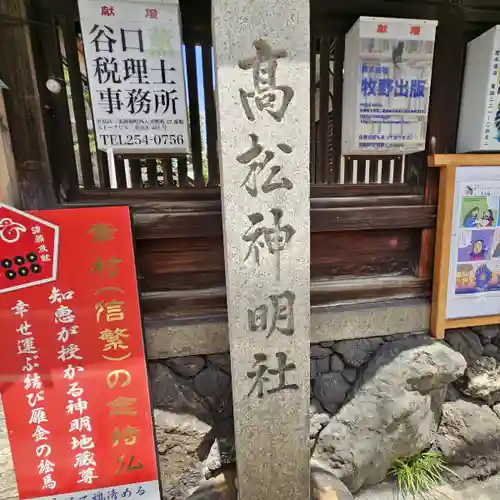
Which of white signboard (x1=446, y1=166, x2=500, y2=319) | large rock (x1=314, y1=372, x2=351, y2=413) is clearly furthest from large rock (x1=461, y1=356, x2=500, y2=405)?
large rock (x1=314, y1=372, x2=351, y2=413)

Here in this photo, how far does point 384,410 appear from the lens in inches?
111

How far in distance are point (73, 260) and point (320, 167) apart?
1.87 metres

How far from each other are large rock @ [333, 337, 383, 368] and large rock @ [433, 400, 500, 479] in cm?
97

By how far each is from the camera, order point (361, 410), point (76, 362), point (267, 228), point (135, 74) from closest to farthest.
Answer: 1. point (267, 228)
2. point (135, 74)
3. point (76, 362)
4. point (361, 410)

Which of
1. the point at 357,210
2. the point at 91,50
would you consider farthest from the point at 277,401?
the point at 91,50

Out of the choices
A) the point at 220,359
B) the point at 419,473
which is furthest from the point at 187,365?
the point at 419,473

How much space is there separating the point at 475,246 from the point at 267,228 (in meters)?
1.89

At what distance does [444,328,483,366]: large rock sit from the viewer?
3053 millimetres

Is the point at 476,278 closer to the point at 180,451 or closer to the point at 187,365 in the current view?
the point at 187,365

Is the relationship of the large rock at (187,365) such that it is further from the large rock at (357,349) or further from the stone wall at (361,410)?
the large rock at (357,349)

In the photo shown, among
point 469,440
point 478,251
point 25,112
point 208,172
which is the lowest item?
point 469,440

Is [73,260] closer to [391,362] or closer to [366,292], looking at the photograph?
[366,292]

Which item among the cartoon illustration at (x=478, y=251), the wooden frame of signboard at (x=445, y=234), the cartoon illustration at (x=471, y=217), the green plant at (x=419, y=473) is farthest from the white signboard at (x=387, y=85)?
the green plant at (x=419, y=473)

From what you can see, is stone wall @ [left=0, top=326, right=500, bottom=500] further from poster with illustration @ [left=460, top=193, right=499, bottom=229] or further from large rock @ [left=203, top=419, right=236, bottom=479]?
poster with illustration @ [left=460, top=193, right=499, bottom=229]
